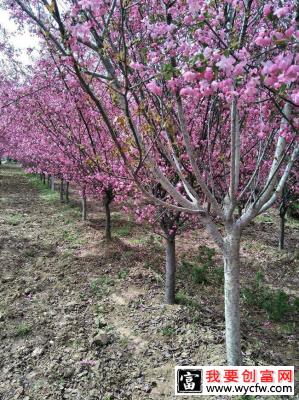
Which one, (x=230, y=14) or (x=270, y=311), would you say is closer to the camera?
(x=230, y=14)

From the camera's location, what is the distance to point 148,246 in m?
9.31

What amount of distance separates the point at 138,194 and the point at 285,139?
346 cm

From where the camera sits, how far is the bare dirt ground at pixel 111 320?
416cm

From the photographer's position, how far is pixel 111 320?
17.9 ft

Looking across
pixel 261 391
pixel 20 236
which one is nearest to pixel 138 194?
pixel 261 391

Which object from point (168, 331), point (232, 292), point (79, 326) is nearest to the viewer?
point (232, 292)

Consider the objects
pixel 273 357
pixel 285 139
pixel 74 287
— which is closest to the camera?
pixel 285 139

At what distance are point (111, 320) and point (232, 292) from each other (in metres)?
2.56

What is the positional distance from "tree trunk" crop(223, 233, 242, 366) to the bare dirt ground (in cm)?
50

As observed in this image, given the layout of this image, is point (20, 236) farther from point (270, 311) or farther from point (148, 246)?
point (270, 311)

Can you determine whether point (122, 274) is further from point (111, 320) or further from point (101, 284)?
point (111, 320)

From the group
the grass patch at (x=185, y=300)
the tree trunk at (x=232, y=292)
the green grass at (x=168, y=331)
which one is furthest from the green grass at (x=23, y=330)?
the tree trunk at (x=232, y=292)

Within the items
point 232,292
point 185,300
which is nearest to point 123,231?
point 185,300

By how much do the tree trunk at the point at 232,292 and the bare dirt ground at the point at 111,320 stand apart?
1.63 ft
